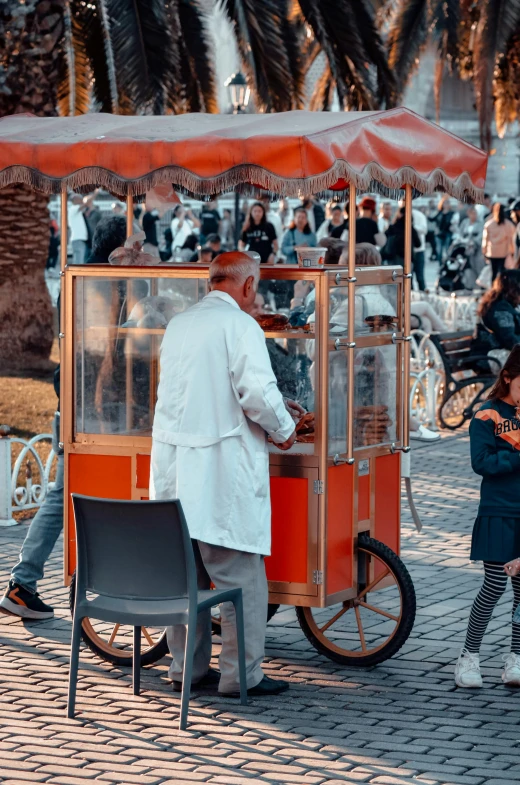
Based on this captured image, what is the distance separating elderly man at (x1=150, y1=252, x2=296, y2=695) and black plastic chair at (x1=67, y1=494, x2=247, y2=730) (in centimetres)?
23

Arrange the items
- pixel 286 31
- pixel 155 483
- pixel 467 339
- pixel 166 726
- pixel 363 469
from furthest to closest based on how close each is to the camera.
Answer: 1. pixel 286 31
2. pixel 467 339
3. pixel 363 469
4. pixel 155 483
5. pixel 166 726

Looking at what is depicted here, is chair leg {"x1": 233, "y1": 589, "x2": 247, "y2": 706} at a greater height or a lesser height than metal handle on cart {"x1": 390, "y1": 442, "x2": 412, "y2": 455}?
lesser

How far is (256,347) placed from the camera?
5.22 meters

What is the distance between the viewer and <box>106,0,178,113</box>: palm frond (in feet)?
42.8

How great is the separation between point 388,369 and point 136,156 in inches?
61.3

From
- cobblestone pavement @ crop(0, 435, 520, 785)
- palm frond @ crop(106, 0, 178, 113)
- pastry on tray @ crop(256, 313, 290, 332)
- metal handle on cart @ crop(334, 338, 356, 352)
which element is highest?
palm frond @ crop(106, 0, 178, 113)

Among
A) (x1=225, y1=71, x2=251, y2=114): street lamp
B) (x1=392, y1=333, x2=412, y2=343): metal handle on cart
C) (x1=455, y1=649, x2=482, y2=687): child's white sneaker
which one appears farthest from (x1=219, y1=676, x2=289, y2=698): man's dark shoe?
(x1=225, y1=71, x2=251, y2=114): street lamp

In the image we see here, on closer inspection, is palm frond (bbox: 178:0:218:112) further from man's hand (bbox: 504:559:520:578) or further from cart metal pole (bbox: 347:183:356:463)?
man's hand (bbox: 504:559:520:578)

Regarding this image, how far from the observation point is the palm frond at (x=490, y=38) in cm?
1856

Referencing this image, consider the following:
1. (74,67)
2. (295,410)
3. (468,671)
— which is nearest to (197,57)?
(74,67)

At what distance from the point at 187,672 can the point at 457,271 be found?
18.2 m

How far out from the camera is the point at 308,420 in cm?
575

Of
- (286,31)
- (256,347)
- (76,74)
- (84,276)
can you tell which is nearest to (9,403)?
(76,74)

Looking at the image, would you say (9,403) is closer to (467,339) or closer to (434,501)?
(467,339)
